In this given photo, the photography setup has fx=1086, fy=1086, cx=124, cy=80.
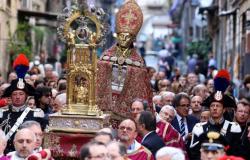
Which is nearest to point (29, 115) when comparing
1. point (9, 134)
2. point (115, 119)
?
point (9, 134)

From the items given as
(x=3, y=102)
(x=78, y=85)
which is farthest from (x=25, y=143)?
(x=3, y=102)

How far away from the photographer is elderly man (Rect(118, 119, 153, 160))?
12.6m

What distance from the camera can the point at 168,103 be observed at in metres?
17.8

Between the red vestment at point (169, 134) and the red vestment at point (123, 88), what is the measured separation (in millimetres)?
1060

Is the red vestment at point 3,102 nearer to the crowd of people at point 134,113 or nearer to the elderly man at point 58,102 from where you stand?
the crowd of people at point 134,113

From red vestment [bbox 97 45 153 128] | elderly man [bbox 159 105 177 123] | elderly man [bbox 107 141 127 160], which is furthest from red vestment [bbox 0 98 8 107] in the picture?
elderly man [bbox 107 141 127 160]

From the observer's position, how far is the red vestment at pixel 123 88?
1619cm

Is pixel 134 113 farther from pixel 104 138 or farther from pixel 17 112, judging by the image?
pixel 104 138

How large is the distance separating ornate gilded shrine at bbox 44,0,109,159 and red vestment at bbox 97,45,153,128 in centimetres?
156

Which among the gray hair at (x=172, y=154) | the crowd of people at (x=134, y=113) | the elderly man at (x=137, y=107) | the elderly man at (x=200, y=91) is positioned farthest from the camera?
the elderly man at (x=200, y=91)

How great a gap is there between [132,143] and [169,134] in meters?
2.37

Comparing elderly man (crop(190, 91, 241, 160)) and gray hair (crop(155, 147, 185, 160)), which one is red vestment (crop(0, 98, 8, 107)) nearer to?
elderly man (crop(190, 91, 241, 160))

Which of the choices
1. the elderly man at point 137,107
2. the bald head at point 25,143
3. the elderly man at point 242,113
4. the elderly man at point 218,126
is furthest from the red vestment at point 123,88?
the bald head at point 25,143

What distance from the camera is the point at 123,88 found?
54.4ft
